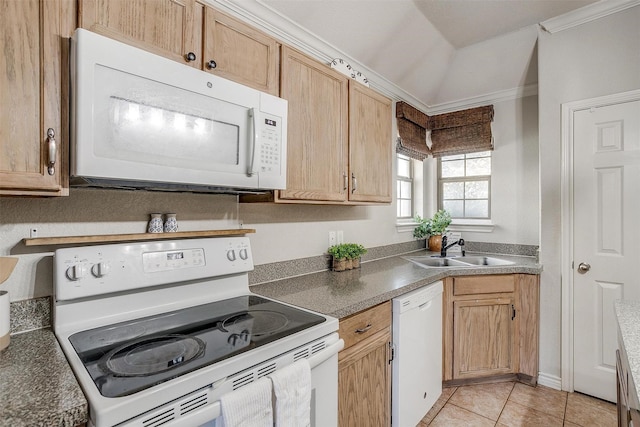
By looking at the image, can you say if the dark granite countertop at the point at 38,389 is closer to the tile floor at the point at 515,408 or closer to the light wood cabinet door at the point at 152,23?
the light wood cabinet door at the point at 152,23

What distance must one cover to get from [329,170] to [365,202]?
0.41 m

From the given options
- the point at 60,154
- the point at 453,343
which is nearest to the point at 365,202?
the point at 453,343

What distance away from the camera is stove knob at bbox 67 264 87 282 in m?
1.14

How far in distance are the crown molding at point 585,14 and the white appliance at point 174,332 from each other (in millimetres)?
2689

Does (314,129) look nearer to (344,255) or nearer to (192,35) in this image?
(192,35)

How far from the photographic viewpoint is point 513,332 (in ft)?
8.02

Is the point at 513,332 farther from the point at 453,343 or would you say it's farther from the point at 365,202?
the point at 365,202

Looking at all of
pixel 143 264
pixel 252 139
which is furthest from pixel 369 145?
pixel 143 264

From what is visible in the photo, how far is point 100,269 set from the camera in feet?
3.93

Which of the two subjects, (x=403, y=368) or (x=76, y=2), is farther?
(x=403, y=368)

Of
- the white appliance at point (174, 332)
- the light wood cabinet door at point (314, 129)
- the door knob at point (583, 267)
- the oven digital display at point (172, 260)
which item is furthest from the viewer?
the door knob at point (583, 267)

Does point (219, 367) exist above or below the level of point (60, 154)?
below

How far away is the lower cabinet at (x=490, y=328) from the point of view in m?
2.35

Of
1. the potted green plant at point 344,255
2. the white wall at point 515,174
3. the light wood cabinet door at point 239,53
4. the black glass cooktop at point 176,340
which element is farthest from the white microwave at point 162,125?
the white wall at point 515,174
